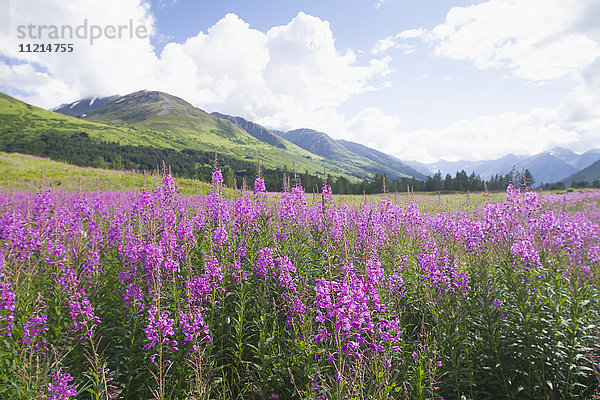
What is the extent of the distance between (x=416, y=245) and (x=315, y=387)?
701cm

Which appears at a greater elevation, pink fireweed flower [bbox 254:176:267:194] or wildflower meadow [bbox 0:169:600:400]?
pink fireweed flower [bbox 254:176:267:194]

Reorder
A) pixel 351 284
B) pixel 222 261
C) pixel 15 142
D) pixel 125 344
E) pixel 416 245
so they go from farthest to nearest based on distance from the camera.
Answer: pixel 15 142, pixel 416 245, pixel 222 261, pixel 125 344, pixel 351 284

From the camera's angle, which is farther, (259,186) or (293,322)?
(259,186)

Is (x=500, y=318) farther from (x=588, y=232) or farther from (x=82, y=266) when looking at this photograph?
(x=82, y=266)

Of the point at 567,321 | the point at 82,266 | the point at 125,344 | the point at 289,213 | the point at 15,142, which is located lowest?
the point at 125,344

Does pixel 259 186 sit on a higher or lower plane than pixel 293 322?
higher

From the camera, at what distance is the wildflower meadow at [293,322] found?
3.59 metres

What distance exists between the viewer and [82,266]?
19.2 feet

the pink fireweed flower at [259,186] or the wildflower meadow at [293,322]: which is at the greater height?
the pink fireweed flower at [259,186]

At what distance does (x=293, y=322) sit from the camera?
4324 mm

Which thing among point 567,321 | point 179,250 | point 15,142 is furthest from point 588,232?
point 15,142

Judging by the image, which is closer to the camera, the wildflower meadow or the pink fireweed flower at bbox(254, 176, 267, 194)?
the wildflower meadow

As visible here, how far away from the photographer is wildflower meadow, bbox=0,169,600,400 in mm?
3594

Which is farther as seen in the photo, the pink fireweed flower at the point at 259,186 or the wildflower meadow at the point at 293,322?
the pink fireweed flower at the point at 259,186
